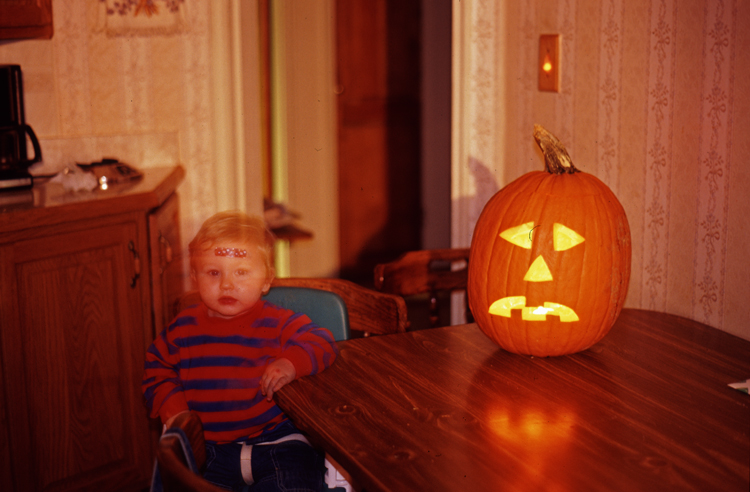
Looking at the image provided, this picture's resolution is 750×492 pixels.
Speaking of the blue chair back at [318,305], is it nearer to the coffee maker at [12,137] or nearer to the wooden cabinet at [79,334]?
the wooden cabinet at [79,334]

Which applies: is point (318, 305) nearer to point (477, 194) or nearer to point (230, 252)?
point (230, 252)

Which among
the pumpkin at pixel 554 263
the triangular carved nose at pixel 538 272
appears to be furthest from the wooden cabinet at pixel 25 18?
the triangular carved nose at pixel 538 272

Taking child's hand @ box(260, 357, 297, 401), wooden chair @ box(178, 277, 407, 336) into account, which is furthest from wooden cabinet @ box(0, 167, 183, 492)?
child's hand @ box(260, 357, 297, 401)

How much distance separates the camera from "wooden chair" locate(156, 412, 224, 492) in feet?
2.45

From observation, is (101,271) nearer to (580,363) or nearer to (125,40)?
(125,40)

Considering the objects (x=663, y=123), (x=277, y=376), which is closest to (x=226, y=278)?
(x=277, y=376)

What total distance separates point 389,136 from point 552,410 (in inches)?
134

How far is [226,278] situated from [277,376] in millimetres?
278

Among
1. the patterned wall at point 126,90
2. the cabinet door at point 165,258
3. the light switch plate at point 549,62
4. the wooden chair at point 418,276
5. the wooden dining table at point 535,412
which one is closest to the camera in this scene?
the wooden dining table at point 535,412

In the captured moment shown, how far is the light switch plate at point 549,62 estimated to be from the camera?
1917 millimetres

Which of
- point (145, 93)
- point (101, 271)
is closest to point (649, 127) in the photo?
point (101, 271)

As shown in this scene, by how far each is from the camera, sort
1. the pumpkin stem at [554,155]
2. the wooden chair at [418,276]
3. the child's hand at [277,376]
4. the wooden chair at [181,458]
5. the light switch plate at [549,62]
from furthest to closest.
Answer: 1. the light switch plate at [549,62]
2. the wooden chair at [418,276]
3. the pumpkin stem at [554,155]
4. the child's hand at [277,376]
5. the wooden chair at [181,458]

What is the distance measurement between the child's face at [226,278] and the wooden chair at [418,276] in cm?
40

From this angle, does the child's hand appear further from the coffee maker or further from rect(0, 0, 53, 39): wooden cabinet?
rect(0, 0, 53, 39): wooden cabinet
